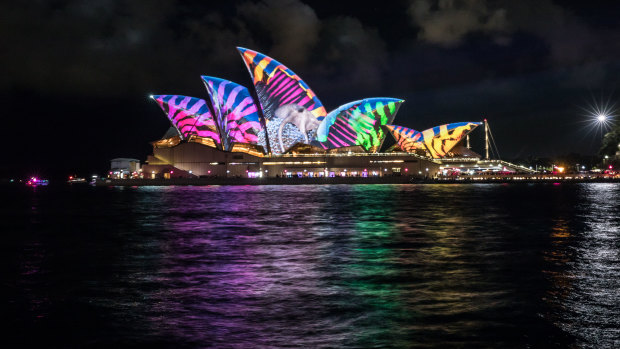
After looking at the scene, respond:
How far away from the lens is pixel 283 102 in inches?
3322

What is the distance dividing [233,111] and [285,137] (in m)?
11.5

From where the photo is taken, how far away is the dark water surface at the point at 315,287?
23.1ft

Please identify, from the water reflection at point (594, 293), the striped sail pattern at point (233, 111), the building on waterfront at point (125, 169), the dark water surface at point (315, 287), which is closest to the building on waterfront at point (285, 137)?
the striped sail pattern at point (233, 111)

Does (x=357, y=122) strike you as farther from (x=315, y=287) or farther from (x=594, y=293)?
(x=594, y=293)

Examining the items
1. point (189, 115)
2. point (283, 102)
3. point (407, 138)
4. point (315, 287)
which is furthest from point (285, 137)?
point (315, 287)

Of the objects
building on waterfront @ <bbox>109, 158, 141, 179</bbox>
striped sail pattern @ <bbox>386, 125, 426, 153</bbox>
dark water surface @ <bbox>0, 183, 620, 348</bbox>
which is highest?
striped sail pattern @ <bbox>386, 125, 426, 153</bbox>

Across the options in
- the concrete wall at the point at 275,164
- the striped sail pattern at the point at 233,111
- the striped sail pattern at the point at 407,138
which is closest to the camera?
the striped sail pattern at the point at 233,111

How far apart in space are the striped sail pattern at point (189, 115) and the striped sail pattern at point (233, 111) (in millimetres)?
3219

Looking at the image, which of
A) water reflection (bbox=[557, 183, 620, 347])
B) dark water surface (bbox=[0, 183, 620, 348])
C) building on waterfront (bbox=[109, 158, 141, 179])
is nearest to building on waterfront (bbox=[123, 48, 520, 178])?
building on waterfront (bbox=[109, 158, 141, 179])

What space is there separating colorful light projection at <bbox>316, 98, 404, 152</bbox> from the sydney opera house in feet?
0.53

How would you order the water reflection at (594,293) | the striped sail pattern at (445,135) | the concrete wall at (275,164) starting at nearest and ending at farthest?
the water reflection at (594,293)
the concrete wall at (275,164)
the striped sail pattern at (445,135)

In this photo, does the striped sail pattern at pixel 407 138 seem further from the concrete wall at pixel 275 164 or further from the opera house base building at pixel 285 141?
the concrete wall at pixel 275 164

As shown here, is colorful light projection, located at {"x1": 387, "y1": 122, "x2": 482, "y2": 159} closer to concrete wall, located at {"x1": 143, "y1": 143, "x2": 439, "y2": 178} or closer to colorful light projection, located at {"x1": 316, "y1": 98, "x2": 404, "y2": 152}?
concrete wall, located at {"x1": 143, "y1": 143, "x2": 439, "y2": 178}

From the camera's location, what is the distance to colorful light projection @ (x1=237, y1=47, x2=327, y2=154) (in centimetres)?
8031
